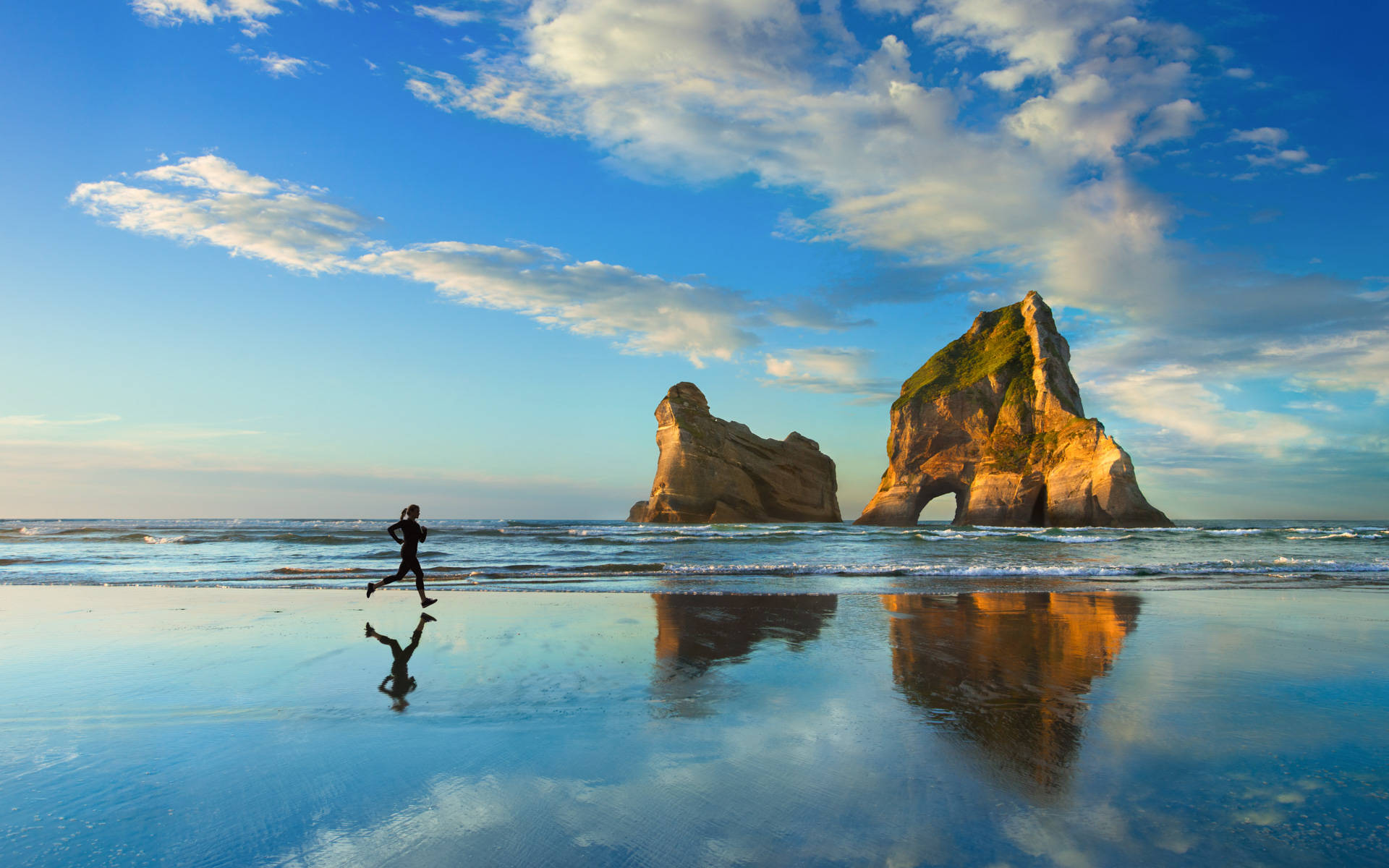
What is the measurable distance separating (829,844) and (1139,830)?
1.31m

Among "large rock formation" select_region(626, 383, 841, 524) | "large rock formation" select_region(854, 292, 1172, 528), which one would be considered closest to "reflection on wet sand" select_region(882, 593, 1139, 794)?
"large rock formation" select_region(854, 292, 1172, 528)

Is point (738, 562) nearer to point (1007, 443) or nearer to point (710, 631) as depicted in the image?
point (710, 631)

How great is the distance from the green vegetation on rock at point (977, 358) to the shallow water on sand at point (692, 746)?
202 ft

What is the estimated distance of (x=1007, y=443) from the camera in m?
60.5

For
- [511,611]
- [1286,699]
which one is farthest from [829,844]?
[511,611]

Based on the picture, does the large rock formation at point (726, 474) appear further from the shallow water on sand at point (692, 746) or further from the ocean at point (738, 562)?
the shallow water on sand at point (692, 746)

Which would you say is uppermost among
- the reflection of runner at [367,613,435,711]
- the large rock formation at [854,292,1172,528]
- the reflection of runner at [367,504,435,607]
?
the large rock formation at [854,292,1172,528]

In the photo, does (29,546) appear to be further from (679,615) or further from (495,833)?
(495,833)

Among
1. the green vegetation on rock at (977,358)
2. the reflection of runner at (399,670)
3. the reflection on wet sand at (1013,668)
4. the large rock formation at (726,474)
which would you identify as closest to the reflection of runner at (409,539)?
the reflection of runner at (399,670)

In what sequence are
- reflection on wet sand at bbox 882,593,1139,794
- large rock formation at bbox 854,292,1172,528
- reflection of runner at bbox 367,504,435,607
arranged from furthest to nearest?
large rock formation at bbox 854,292,1172,528 → reflection of runner at bbox 367,504,435,607 → reflection on wet sand at bbox 882,593,1139,794

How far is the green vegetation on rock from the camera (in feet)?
215

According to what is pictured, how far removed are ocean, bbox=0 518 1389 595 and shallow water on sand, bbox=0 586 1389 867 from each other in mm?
6003

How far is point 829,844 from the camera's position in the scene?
2.73 metres

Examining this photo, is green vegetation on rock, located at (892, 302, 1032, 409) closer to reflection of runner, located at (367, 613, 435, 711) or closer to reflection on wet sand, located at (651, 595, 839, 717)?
reflection on wet sand, located at (651, 595, 839, 717)
